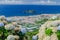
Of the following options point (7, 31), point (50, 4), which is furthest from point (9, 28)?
point (50, 4)

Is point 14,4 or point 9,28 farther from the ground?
point 9,28

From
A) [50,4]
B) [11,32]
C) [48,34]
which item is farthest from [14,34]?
[50,4]

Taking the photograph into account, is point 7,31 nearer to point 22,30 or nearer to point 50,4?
point 22,30

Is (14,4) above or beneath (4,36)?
beneath

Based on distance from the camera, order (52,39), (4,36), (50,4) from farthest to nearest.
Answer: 1. (50,4)
2. (4,36)
3. (52,39)

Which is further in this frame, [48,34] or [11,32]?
[11,32]

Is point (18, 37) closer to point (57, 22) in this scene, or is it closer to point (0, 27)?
point (0, 27)

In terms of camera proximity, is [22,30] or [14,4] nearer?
[22,30]

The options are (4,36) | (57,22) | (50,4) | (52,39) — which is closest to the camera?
(52,39)

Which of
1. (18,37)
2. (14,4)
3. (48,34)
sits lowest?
(14,4)
